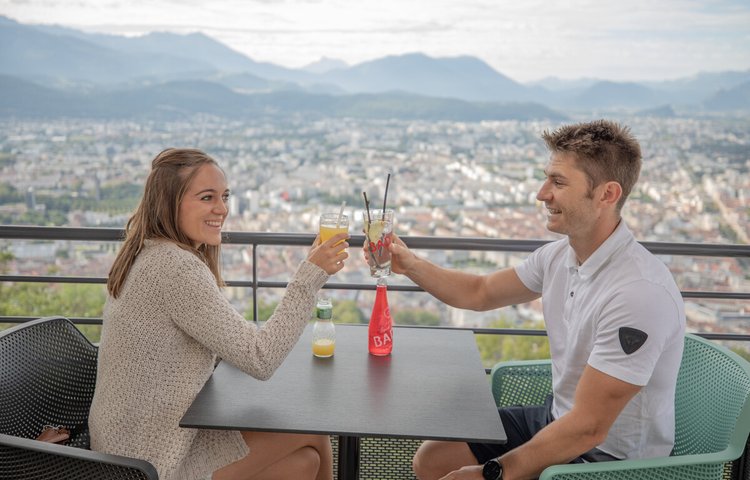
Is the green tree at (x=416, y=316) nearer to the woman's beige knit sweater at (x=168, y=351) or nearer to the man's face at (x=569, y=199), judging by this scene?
the man's face at (x=569, y=199)

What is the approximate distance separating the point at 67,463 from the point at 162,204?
2.33ft

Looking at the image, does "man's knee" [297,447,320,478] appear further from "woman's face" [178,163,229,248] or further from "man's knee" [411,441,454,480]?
"woman's face" [178,163,229,248]

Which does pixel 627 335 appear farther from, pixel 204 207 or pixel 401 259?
pixel 204 207

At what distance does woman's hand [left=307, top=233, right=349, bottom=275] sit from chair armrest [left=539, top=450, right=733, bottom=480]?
761mm

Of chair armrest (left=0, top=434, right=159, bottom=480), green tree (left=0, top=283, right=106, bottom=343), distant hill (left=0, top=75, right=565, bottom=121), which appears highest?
distant hill (left=0, top=75, right=565, bottom=121)

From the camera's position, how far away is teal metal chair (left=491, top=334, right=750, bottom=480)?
1.58 meters

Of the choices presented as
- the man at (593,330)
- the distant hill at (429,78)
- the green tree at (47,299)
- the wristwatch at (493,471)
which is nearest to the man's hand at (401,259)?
the man at (593,330)

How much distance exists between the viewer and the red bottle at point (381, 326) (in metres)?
1.99

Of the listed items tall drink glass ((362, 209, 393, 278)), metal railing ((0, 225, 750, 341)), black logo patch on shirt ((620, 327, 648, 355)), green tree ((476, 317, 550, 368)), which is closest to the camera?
black logo patch on shirt ((620, 327, 648, 355))

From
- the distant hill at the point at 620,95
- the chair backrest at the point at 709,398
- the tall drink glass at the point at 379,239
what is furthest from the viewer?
the distant hill at the point at 620,95

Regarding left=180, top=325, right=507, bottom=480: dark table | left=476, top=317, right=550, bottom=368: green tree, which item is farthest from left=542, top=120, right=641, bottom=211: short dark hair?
left=476, top=317, right=550, bottom=368: green tree

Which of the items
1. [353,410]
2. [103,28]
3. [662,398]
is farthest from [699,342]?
[103,28]

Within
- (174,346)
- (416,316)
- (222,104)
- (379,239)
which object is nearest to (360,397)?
(174,346)

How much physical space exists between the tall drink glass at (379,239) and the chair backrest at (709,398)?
962 mm
